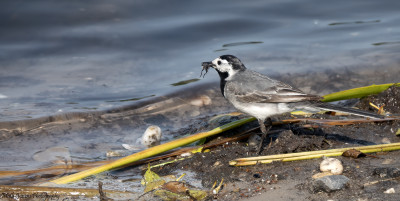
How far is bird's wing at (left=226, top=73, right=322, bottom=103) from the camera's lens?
18.8 ft

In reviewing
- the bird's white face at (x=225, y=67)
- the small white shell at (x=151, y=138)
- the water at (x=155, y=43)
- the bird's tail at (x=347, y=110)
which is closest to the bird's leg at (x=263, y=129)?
the bird's tail at (x=347, y=110)

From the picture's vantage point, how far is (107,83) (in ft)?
30.4

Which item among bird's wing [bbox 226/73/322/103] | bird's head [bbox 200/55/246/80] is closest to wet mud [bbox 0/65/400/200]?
bird's wing [bbox 226/73/322/103]

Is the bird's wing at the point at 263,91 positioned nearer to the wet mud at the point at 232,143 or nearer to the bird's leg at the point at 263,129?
the bird's leg at the point at 263,129

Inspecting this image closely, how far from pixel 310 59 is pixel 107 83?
13.3 feet

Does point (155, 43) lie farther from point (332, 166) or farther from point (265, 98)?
point (332, 166)

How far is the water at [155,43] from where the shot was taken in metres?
9.00

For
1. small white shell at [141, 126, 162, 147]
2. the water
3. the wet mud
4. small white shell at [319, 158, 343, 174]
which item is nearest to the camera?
the wet mud

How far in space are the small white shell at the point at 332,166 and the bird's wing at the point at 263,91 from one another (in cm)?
100

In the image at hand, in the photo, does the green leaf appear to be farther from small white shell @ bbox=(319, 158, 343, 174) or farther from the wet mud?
small white shell @ bbox=(319, 158, 343, 174)

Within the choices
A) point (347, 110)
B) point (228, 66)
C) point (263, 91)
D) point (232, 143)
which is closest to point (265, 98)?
point (263, 91)

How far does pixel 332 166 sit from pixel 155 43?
6749 millimetres

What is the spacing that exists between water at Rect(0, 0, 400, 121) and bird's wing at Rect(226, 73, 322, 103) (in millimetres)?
2957

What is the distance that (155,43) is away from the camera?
35.4 feet
